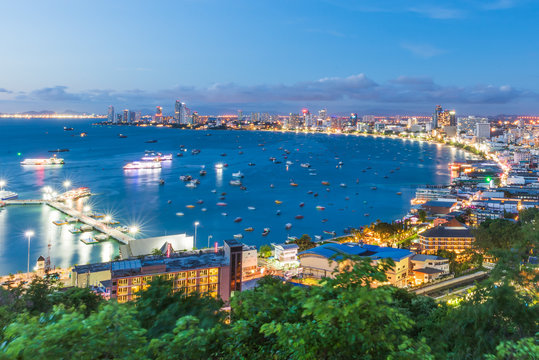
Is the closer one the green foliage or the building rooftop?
the green foliage

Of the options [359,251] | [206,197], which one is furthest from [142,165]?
[359,251]

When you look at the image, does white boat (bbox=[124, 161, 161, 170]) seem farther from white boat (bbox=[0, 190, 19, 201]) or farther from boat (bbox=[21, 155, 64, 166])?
white boat (bbox=[0, 190, 19, 201])

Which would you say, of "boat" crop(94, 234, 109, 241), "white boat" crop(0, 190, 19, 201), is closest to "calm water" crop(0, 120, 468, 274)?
"boat" crop(94, 234, 109, 241)

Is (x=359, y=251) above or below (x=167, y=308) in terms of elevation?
below

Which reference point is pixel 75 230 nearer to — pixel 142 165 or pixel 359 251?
pixel 359 251

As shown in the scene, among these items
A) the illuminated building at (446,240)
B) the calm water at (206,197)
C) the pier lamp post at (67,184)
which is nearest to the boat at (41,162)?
the calm water at (206,197)

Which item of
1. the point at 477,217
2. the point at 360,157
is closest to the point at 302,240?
the point at 477,217

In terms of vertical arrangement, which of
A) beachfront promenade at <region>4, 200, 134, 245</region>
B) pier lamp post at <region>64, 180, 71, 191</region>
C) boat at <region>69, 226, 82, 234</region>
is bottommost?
boat at <region>69, 226, 82, 234</region>

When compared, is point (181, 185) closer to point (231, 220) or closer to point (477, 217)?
point (231, 220)
